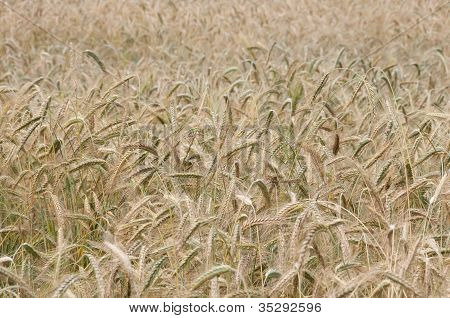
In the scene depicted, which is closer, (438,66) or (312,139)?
(312,139)

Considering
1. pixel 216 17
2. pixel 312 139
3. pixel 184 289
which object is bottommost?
pixel 184 289

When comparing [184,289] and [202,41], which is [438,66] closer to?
[202,41]

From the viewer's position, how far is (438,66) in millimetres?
6109

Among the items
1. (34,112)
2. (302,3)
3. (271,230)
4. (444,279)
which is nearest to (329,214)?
(271,230)

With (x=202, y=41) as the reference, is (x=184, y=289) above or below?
below
